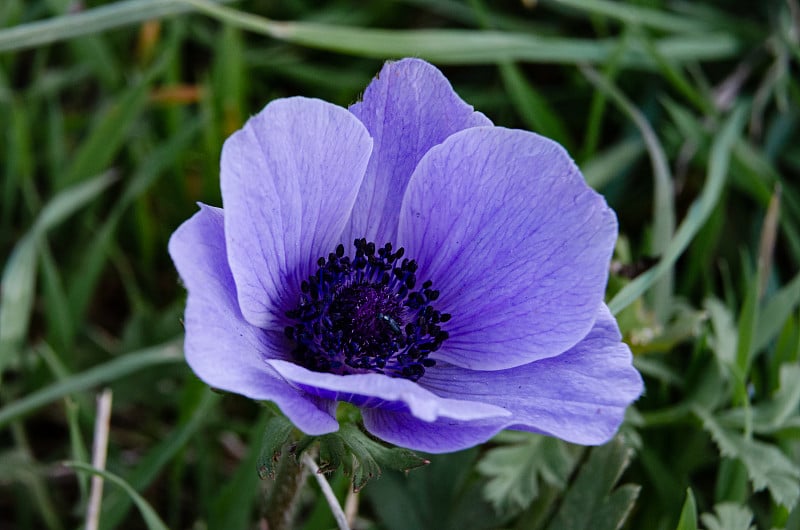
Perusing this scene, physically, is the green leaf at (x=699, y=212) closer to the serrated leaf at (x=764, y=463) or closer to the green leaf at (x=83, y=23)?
the serrated leaf at (x=764, y=463)

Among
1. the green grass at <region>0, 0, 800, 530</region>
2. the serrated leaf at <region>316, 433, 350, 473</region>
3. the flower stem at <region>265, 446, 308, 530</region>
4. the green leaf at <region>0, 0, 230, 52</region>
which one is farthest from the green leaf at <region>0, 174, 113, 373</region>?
the serrated leaf at <region>316, 433, 350, 473</region>

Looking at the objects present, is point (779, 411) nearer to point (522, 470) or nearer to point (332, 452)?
point (522, 470)

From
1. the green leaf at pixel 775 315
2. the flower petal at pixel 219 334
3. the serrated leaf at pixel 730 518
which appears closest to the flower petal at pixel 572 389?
the flower petal at pixel 219 334

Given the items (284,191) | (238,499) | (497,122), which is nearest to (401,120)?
(284,191)

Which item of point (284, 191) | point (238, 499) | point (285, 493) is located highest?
point (284, 191)

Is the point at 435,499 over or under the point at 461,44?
under

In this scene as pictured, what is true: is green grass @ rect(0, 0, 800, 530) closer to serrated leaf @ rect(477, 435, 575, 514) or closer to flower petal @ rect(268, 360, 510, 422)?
serrated leaf @ rect(477, 435, 575, 514)

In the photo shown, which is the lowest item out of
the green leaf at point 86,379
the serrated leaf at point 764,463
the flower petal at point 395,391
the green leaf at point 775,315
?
the green leaf at point 86,379

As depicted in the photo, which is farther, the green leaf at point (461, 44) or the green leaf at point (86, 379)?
the green leaf at point (461, 44)
